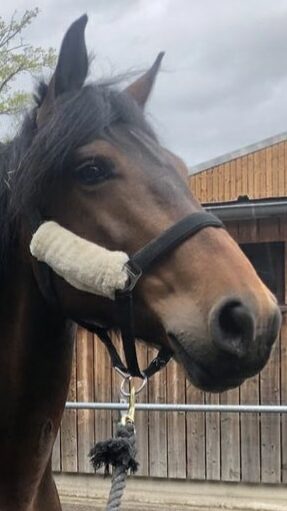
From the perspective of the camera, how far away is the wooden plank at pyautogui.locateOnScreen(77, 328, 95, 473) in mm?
6457

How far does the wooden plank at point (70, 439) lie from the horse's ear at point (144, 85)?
4.58 metres

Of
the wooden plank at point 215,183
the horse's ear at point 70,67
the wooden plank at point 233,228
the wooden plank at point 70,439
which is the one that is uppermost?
the wooden plank at point 215,183

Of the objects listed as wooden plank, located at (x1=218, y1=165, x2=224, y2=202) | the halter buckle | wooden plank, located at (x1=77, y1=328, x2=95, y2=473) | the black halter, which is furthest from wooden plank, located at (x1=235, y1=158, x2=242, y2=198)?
the halter buckle

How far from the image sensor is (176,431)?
6176 mm

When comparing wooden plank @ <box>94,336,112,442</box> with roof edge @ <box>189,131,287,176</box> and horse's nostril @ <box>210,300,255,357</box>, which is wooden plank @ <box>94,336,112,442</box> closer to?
horse's nostril @ <box>210,300,255,357</box>

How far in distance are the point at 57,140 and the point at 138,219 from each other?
315 mm

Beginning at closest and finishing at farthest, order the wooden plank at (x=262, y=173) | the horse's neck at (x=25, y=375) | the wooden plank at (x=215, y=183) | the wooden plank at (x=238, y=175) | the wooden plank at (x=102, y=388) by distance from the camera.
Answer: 1. the horse's neck at (x=25, y=375)
2. the wooden plank at (x=102, y=388)
3. the wooden plank at (x=215, y=183)
4. the wooden plank at (x=238, y=175)
5. the wooden plank at (x=262, y=173)

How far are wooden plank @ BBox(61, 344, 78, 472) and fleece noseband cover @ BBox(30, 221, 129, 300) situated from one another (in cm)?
474

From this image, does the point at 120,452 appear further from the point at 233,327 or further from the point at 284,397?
the point at 284,397

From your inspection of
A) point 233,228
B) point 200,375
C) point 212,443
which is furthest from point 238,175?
point 200,375

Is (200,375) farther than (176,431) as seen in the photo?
No

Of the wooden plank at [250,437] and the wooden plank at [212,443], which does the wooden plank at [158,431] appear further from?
the wooden plank at [250,437]

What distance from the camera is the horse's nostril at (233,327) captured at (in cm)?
156

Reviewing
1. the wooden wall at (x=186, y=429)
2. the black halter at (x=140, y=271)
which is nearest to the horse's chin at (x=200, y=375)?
the black halter at (x=140, y=271)
